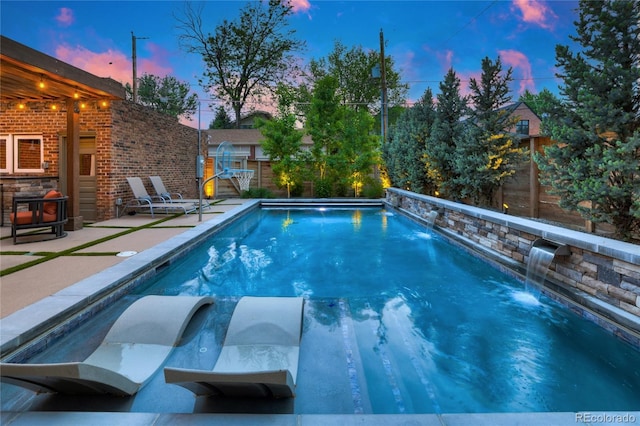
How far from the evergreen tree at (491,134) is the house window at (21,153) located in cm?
934

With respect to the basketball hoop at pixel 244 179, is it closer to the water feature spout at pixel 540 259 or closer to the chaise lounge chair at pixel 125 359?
the chaise lounge chair at pixel 125 359

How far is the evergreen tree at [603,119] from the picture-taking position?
3.55 metres

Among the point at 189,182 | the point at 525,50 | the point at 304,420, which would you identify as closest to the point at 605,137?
the point at 304,420

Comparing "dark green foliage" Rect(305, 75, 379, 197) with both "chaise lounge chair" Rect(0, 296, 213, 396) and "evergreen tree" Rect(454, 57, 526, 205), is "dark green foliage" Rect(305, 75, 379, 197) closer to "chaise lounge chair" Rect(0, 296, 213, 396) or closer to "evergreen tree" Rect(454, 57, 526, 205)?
"evergreen tree" Rect(454, 57, 526, 205)

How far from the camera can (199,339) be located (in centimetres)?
305

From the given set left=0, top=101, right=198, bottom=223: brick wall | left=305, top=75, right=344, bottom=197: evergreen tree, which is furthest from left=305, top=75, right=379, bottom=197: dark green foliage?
left=0, top=101, right=198, bottom=223: brick wall

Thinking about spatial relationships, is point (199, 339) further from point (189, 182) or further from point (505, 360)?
point (189, 182)

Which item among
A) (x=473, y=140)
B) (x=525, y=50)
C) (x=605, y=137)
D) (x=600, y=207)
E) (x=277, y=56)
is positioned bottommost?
(x=600, y=207)

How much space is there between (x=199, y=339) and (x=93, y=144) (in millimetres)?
7629

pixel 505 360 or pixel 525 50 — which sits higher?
pixel 525 50

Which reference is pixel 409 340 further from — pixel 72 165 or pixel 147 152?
pixel 147 152

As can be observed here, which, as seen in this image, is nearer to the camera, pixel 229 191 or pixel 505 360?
pixel 505 360

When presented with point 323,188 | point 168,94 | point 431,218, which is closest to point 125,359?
point 431,218

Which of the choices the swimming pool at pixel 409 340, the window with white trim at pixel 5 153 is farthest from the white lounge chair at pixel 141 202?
the swimming pool at pixel 409 340
